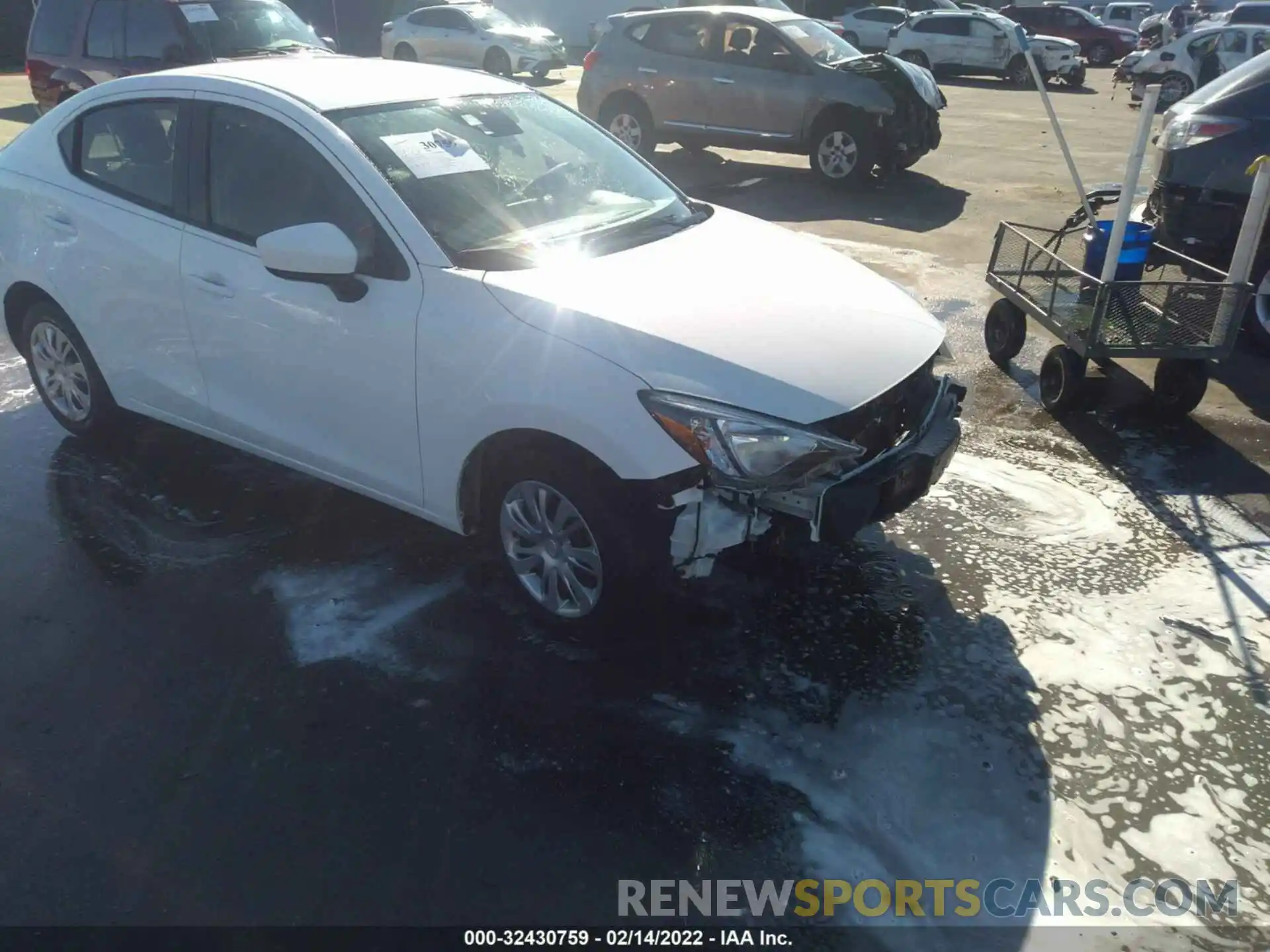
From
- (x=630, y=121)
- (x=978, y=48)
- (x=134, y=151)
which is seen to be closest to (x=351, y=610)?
(x=134, y=151)

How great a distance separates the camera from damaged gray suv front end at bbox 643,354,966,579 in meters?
3.10

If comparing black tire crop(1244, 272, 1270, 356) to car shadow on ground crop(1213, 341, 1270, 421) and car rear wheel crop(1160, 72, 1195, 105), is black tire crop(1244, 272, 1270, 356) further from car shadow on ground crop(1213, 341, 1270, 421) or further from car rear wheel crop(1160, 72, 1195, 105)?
car rear wheel crop(1160, 72, 1195, 105)

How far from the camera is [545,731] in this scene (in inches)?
128

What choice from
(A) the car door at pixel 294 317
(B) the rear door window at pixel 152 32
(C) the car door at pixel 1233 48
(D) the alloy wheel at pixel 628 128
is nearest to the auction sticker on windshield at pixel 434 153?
(A) the car door at pixel 294 317

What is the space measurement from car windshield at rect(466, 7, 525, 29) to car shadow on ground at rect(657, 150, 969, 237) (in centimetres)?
1162

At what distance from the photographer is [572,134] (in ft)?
14.8

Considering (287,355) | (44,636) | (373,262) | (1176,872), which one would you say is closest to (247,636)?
(44,636)

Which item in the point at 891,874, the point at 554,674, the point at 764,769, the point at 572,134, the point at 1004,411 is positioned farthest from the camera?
the point at 1004,411

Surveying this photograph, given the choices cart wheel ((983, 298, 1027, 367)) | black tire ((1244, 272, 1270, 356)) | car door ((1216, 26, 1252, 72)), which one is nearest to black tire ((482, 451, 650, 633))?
cart wheel ((983, 298, 1027, 367))

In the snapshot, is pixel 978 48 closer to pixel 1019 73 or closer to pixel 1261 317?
pixel 1019 73

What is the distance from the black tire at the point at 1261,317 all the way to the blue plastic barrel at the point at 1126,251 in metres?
1.10

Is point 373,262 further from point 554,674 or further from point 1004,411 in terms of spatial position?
point 1004,411

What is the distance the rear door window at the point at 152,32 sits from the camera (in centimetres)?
1052

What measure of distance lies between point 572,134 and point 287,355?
1.57m
